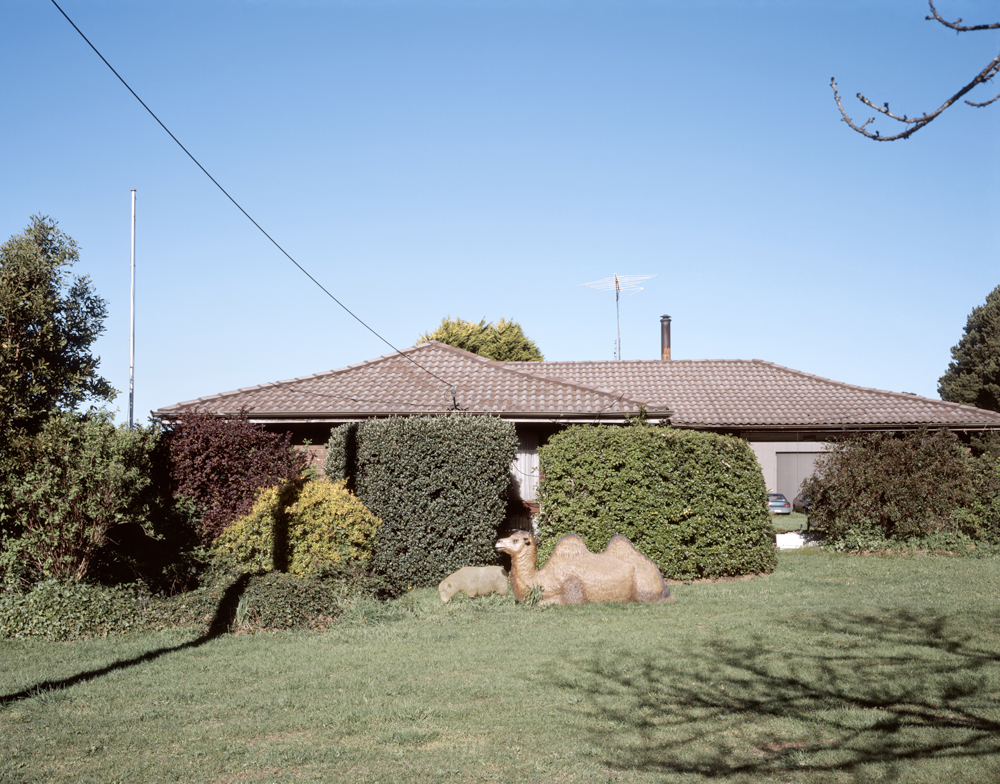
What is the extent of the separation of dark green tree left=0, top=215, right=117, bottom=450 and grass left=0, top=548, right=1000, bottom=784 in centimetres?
693

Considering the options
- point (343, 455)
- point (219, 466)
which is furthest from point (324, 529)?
point (343, 455)

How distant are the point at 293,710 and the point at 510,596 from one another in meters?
5.46

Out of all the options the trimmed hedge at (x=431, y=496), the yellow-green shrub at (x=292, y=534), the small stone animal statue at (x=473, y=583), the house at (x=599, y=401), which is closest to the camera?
the yellow-green shrub at (x=292, y=534)

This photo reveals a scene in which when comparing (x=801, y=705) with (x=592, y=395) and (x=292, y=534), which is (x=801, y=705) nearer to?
(x=292, y=534)

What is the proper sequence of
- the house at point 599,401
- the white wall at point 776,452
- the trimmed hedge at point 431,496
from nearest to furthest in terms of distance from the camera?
the trimmed hedge at point 431,496, the house at point 599,401, the white wall at point 776,452

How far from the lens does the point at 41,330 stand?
49.9ft

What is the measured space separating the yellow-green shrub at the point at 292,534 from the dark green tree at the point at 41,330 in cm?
481

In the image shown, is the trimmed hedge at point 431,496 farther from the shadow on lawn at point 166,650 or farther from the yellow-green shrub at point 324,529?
the shadow on lawn at point 166,650

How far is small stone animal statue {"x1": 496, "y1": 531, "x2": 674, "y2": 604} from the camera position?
36.9 feet

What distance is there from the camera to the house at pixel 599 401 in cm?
1595

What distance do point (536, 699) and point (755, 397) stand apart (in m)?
20.2

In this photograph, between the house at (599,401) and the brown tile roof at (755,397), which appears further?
the brown tile roof at (755,397)

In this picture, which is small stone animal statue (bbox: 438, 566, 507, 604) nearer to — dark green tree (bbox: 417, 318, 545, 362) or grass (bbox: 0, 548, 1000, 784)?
grass (bbox: 0, 548, 1000, 784)

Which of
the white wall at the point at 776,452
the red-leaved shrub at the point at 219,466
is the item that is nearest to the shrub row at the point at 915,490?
the white wall at the point at 776,452
